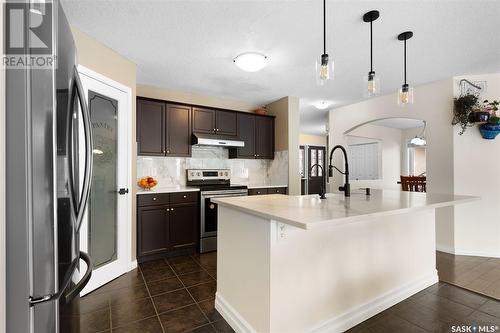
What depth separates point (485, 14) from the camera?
82.8 inches

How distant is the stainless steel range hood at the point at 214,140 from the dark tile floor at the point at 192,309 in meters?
1.99

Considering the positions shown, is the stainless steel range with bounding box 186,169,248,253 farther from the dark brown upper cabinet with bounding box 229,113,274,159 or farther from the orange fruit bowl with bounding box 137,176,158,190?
the dark brown upper cabinet with bounding box 229,113,274,159

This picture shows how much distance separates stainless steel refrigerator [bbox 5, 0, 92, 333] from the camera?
765 mm

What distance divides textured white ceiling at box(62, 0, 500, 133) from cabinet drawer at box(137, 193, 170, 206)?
1.66 meters

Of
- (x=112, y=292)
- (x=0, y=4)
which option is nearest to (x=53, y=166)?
(x=0, y=4)

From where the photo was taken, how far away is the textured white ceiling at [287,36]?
2006mm

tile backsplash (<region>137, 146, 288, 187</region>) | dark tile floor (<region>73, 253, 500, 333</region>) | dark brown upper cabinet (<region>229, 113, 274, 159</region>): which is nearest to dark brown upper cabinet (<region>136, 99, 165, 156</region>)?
tile backsplash (<region>137, 146, 288, 187</region>)

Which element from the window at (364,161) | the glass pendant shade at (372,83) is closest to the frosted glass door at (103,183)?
the glass pendant shade at (372,83)

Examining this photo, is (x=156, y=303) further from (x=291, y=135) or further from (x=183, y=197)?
(x=291, y=135)

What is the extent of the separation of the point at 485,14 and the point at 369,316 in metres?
2.70

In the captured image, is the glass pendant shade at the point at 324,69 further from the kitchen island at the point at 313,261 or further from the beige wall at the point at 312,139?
the beige wall at the point at 312,139

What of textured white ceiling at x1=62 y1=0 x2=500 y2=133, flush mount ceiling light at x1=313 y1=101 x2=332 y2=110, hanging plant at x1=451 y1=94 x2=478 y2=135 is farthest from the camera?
flush mount ceiling light at x1=313 y1=101 x2=332 y2=110

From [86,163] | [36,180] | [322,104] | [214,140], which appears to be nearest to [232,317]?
[86,163]

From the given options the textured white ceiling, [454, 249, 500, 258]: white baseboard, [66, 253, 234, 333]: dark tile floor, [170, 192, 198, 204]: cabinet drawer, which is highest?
the textured white ceiling
